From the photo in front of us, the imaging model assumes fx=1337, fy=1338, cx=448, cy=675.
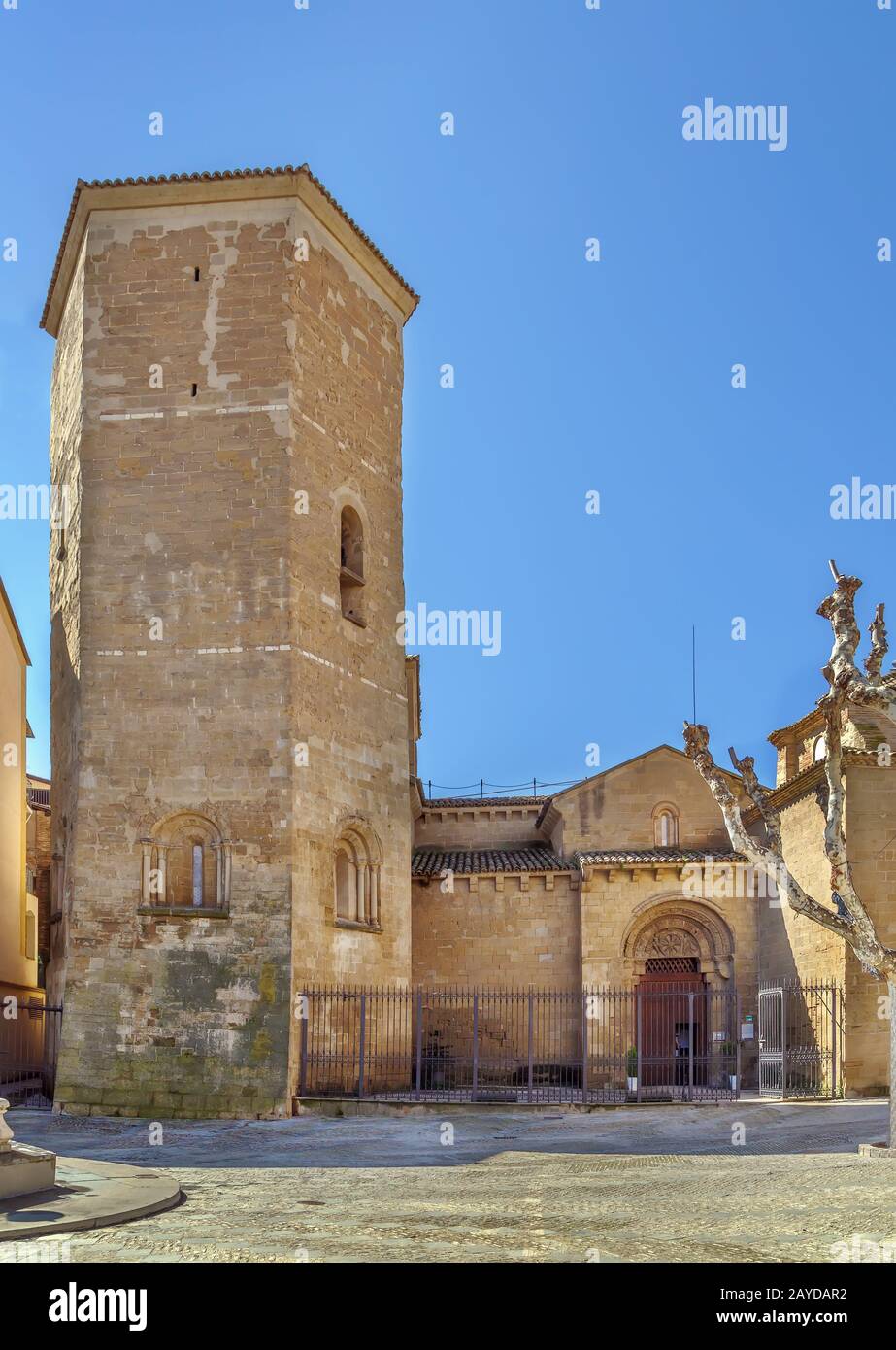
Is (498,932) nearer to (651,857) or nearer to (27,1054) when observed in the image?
(651,857)

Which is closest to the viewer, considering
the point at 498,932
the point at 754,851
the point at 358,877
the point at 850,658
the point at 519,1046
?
the point at 850,658

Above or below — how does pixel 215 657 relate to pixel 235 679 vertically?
above

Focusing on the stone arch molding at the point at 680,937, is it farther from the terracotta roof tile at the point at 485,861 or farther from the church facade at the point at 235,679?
the terracotta roof tile at the point at 485,861

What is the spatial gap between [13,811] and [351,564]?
10.4m

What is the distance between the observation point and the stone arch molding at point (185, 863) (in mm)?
20594

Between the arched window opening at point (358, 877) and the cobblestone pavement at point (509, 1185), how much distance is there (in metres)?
4.05

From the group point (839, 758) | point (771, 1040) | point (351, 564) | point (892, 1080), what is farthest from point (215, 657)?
point (892, 1080)

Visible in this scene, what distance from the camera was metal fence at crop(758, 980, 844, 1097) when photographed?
802 inches

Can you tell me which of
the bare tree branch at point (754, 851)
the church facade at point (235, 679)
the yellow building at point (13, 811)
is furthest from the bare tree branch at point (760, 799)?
the yellow building at point (13, 811)

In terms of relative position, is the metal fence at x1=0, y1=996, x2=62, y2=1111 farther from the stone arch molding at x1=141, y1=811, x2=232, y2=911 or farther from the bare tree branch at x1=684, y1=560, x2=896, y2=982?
the bare tree branch at x1=684, y1=560, x2=896, y2=982

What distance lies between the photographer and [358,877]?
74.0 ft

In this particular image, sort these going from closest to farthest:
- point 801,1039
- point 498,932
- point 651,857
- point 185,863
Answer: point 185,863, point 801,1039, point 651,857, point 498,932

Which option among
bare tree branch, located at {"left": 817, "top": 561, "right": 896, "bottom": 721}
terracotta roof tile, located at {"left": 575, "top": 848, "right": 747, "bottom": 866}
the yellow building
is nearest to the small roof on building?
the yellow building

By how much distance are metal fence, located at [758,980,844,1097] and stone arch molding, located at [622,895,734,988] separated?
222 cm
